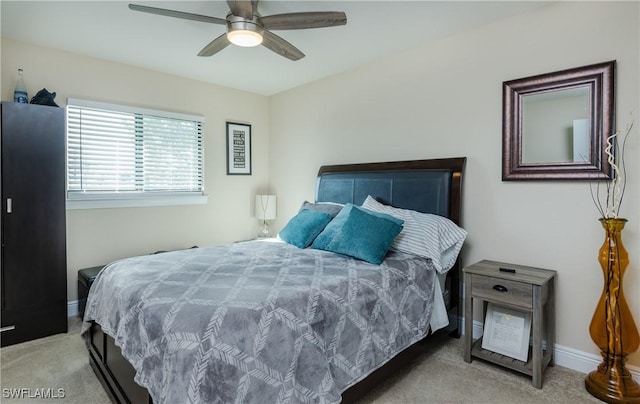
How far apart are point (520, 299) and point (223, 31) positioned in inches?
118

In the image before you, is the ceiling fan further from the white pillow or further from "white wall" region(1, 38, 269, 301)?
"white wall" region(1, 38, 269, 301)

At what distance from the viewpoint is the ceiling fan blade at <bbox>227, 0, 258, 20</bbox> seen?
2.08 metres

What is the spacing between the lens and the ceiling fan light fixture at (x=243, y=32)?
2209 mm

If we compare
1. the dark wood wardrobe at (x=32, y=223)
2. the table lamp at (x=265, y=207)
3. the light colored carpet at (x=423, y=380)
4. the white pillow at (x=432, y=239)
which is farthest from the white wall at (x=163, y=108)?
the white pillow at (x=432, y=239)

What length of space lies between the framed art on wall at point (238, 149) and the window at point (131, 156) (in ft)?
1.28

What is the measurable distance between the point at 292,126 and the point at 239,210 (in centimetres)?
133

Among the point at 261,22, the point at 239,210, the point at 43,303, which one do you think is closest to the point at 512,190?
the point at 261,22

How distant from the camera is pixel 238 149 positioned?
14.9 feet

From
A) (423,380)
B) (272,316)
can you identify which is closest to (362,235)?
(423,380)

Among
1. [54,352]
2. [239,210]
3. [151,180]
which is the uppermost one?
[151,180]

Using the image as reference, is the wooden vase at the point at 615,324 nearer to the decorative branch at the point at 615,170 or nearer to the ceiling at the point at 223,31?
the decorative branch at the point at 615,170

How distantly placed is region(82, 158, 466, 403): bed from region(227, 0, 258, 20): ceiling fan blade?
1.55m

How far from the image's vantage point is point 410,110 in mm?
3221

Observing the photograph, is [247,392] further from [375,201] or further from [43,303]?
[43,303]
